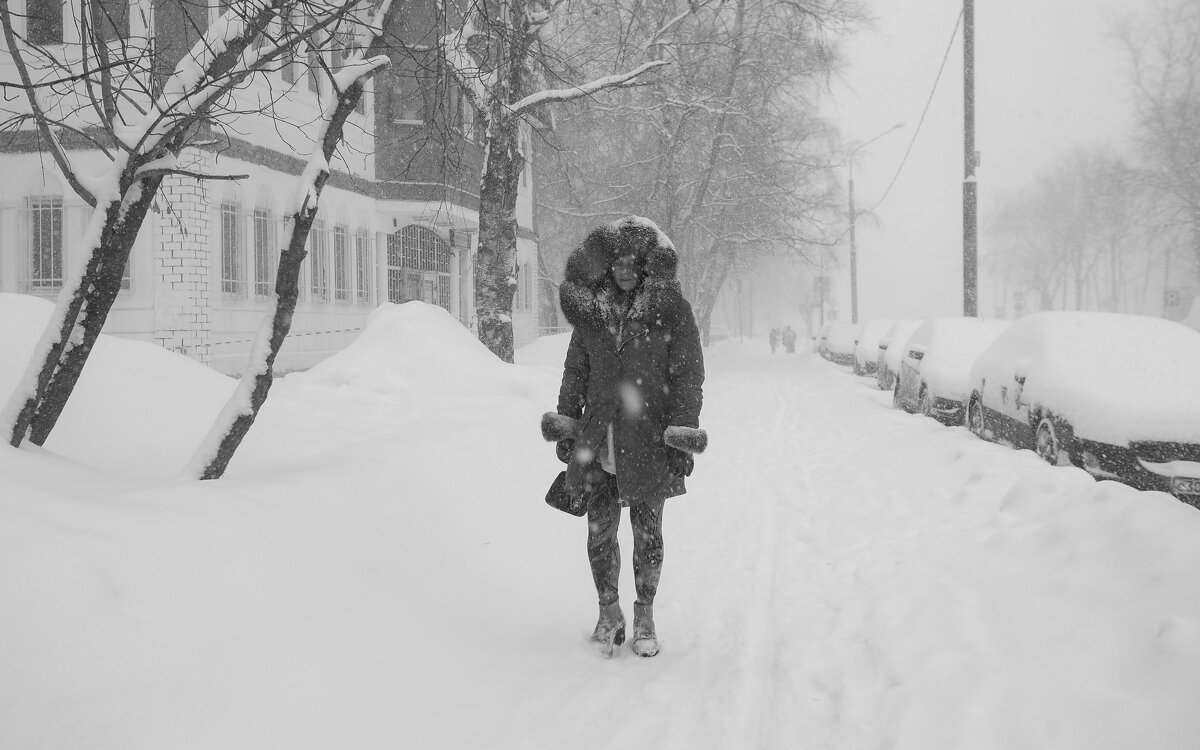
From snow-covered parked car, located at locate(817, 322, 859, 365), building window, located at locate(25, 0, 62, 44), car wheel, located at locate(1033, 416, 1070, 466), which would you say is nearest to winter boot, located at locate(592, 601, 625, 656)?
car wheel, located at locate(1033, 416, 1070, 466)

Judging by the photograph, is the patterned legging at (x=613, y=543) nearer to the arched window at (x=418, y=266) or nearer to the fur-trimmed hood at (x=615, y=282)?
the fur-trimmed hood at (x=615, y=282)

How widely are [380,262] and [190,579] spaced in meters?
17.6

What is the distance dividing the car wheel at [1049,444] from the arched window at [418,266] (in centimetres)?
1472

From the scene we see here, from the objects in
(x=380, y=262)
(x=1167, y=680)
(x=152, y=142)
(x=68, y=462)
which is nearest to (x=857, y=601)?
(x=1167, y=680)

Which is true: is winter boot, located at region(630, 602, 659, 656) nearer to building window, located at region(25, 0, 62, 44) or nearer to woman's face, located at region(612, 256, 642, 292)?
woman's face, located at region(612, 256, 642, 292)

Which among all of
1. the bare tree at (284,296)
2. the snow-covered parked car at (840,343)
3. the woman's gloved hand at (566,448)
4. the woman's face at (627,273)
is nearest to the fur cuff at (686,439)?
the woman's gloved hand at (566,448)

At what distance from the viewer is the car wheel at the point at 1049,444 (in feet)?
25.8

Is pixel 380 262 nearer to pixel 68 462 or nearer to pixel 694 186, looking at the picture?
pixel 694 186

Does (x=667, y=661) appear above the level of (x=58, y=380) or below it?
below

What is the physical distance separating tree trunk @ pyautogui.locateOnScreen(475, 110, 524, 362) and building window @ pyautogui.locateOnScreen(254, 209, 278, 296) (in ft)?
21.0

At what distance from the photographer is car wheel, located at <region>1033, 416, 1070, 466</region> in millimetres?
7877

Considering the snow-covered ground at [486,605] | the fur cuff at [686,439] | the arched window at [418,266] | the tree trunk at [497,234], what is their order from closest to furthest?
the snow-covered ground at [486,605] → the fur cuff at [686,439] → the tree trunk at [497,234] → the arched window at [418,266]

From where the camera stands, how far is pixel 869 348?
24625mm

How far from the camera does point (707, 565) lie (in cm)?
571
